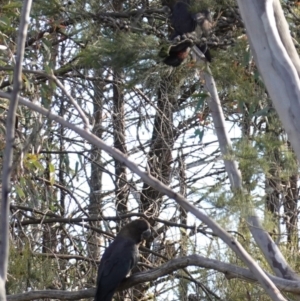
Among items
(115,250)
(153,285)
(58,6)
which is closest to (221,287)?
(115,250)

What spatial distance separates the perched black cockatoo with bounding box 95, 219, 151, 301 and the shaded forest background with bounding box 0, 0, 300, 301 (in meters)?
0.11

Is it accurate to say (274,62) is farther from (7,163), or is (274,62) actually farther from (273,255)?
(7,163)

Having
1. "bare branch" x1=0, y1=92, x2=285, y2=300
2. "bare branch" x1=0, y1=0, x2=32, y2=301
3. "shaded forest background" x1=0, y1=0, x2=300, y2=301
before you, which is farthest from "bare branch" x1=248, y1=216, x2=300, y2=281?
"bare branch" x1=0, y1=0, x2=32, y2=301

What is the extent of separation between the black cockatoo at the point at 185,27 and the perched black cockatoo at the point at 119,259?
1160 mm

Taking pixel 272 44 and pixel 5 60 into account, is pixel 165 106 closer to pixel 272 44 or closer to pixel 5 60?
pixel 5 60

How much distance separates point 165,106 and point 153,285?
1.20 m

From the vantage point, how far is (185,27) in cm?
413

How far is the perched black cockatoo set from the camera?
13.4ft

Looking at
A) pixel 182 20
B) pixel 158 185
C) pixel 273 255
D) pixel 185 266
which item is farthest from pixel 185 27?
pixel 158 185

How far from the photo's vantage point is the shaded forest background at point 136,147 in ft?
12.6

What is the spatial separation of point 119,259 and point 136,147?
1195 millimetres

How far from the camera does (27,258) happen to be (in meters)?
4.25

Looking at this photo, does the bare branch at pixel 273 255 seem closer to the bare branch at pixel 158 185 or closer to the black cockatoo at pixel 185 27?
the black cockatoo at pixel 185 27

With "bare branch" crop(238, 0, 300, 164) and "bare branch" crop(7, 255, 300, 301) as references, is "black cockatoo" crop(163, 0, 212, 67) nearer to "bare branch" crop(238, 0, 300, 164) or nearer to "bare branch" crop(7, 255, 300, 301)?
"bare branch" crop(238, 0, 300, 164)
